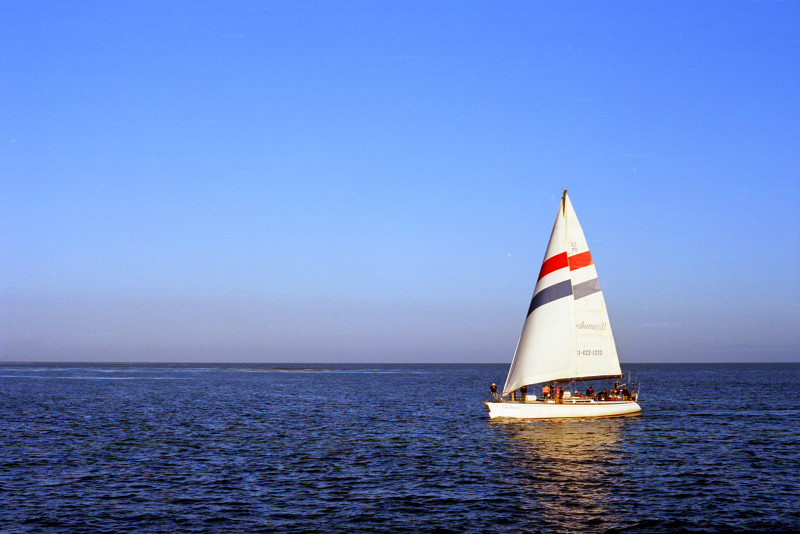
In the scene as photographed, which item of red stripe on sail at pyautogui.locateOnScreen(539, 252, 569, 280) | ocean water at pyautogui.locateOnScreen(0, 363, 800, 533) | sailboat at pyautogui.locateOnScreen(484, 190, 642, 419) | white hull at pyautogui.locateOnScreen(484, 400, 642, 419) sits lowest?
ocean water at pyautogui.locateOnScreen(0, 363, 800, 533)

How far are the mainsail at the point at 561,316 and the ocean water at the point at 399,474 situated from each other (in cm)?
474

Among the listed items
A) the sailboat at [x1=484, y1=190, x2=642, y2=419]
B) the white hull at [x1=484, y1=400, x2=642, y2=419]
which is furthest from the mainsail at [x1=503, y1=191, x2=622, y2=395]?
the white hull at [x1=484, y1=400, x2=642, y2=419]

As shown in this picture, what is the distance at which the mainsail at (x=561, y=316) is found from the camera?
64.4 meters

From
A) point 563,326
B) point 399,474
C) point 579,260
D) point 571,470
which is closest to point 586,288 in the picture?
point 579,260

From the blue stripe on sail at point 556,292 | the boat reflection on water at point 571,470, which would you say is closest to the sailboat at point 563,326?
the blue stripe on sail at point 556,292

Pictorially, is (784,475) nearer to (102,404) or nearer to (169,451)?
(169,451)

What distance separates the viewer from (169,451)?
49938mm

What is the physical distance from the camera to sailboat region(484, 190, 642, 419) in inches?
2530

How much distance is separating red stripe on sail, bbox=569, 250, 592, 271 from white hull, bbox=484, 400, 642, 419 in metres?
11.9

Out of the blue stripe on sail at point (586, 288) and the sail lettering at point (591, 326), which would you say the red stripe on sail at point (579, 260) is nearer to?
the blue stripe on sail at point (586, 288)

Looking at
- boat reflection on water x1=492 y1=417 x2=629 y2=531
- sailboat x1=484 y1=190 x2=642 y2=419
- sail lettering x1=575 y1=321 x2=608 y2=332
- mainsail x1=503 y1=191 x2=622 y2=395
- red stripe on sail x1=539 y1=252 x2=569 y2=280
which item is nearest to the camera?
boat reflection on water x1=492 y1=417 x2=629 y2=531

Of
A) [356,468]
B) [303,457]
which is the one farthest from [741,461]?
[303,457]

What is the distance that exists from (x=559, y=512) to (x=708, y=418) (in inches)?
1878

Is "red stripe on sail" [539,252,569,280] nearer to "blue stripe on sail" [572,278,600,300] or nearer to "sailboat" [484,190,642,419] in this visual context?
"sailboat" [484,190,642,419]
